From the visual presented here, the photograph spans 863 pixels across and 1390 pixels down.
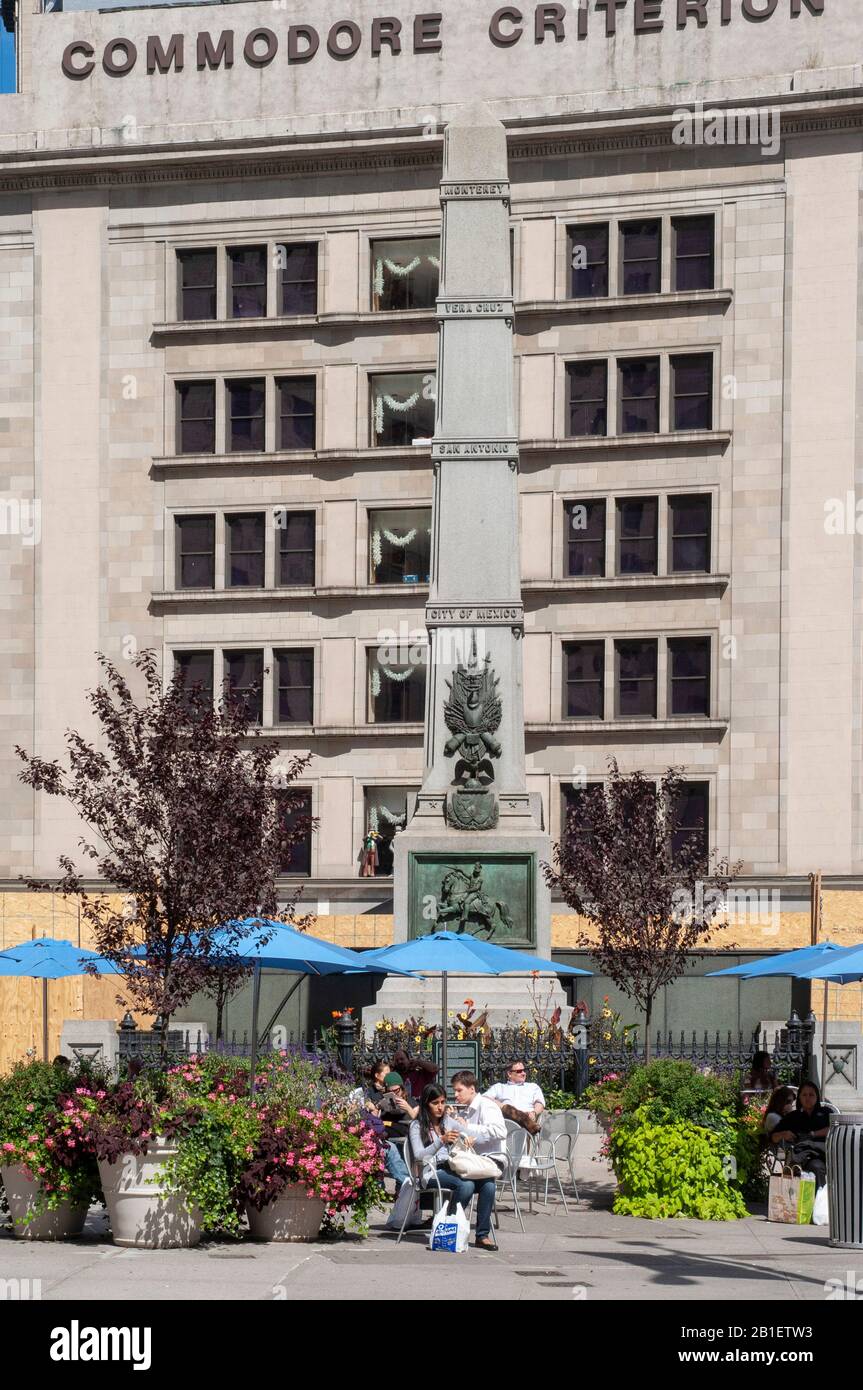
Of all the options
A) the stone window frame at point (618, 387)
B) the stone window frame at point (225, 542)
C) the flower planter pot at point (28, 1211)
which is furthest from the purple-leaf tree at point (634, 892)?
the stone window frame at point (225, 542)

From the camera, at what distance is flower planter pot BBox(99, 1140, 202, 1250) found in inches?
766

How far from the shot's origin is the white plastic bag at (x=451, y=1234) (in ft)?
65.0

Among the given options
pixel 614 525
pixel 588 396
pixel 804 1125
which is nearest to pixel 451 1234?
pixel 804 1125

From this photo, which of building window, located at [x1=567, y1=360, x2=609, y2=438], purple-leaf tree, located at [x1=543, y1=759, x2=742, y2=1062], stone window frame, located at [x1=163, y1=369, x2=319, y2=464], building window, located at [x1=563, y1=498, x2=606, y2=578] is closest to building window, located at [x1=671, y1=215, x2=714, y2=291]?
building window, located at [x1=567, y1=360, x2=609, y2=438]

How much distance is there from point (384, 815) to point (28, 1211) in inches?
1437

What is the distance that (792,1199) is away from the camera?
2278 centimetres

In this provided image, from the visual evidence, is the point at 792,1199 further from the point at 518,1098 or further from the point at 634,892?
the point at 634,892

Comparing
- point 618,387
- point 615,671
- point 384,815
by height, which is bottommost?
point 384,815

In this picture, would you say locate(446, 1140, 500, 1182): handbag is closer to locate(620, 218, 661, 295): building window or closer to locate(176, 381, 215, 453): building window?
locate(620, 218, 661, 295): building window

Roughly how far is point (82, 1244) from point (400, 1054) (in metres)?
6.04

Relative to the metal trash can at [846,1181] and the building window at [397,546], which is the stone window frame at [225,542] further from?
the metal trash can at [846,1181]

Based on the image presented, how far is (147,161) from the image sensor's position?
58375mm

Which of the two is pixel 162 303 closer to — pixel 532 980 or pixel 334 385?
pixel 334 385

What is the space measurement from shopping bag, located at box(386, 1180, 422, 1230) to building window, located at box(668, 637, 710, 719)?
34805mm
